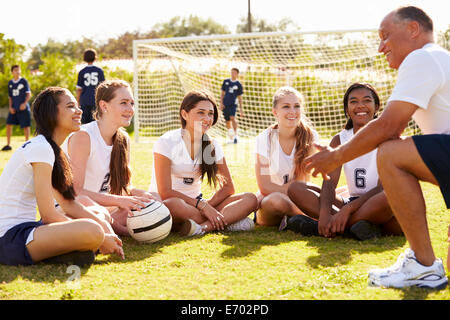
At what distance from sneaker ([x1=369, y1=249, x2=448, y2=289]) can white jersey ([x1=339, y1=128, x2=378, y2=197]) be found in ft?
5.17

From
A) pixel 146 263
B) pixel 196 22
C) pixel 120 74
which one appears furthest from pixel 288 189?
pixel 196 22

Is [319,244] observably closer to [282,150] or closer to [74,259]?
[282,150]

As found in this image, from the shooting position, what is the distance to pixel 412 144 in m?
2.49

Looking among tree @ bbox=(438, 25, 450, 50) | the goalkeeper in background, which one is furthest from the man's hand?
the goalkeeper in background

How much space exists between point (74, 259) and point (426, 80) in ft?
7.67

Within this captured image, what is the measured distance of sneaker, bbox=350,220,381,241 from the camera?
3.74 metres

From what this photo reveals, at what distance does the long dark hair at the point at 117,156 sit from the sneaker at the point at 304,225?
1.44 metres

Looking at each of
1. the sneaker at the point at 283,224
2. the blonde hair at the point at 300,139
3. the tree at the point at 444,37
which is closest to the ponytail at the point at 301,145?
the blonde hair at the point at 300,139

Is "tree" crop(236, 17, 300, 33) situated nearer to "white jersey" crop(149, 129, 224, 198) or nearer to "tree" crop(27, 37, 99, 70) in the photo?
"tree" crop(27, 37, 99, 70)

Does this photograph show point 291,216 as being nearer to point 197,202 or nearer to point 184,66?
point 197,202

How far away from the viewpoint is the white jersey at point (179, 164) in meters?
4.31

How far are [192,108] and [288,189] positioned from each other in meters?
1.14

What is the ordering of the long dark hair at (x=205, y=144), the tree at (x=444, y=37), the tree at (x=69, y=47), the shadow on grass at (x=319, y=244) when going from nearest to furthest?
1. the shadow on grass at (x=319, y=244)
2. the long dark hair at (x=205, y=144)
3. the tree at (x=444, y=37)
4. the tree at (x=69, y=47)

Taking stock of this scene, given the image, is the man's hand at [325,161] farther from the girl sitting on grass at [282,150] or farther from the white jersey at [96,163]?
the white jersey at [96,163]
